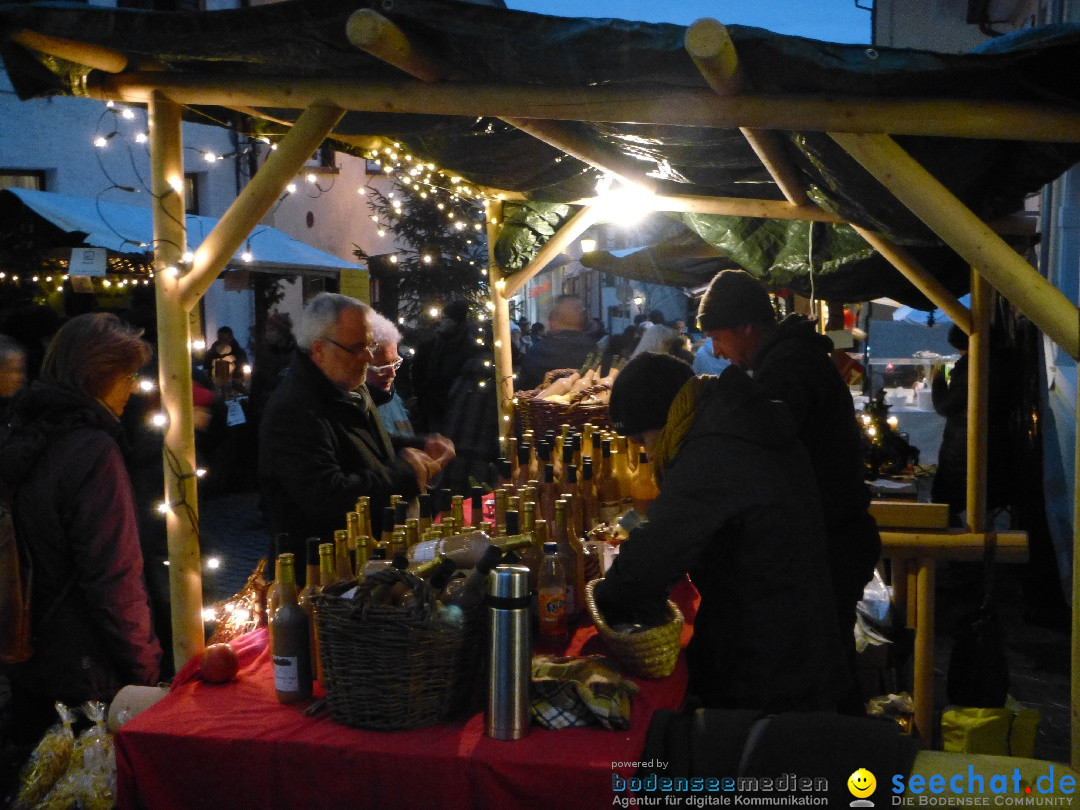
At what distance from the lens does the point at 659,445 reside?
2768 mm

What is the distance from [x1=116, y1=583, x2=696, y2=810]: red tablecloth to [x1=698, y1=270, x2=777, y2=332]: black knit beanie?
2.27 metres

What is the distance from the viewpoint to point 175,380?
3141 mm

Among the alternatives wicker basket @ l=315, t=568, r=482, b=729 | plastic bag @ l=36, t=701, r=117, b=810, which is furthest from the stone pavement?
wicker basket @ l=315, t=568, r=482, b=729

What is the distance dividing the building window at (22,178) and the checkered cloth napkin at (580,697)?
13.7 m

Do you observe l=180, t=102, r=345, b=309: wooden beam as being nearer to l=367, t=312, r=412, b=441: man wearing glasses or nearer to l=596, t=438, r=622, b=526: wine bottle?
l=367, t=312, r=412, b=441: man wearing glasses

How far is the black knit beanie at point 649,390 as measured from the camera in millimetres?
2893

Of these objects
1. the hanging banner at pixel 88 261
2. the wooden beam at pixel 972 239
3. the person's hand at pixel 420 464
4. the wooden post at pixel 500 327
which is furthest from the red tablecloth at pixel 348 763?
the hanging banner at pixel 88 261

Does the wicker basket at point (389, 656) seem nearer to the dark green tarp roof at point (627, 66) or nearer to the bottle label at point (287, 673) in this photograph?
the bottle label at point (287, 673)

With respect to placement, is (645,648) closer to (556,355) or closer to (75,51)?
(75,51)

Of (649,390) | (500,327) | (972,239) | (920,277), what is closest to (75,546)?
(649,390)

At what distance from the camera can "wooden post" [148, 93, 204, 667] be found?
313 cm

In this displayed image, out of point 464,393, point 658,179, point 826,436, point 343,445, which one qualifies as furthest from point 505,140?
point 464,393

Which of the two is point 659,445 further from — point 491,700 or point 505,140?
point 505,140

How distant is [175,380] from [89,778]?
4.15 ft
